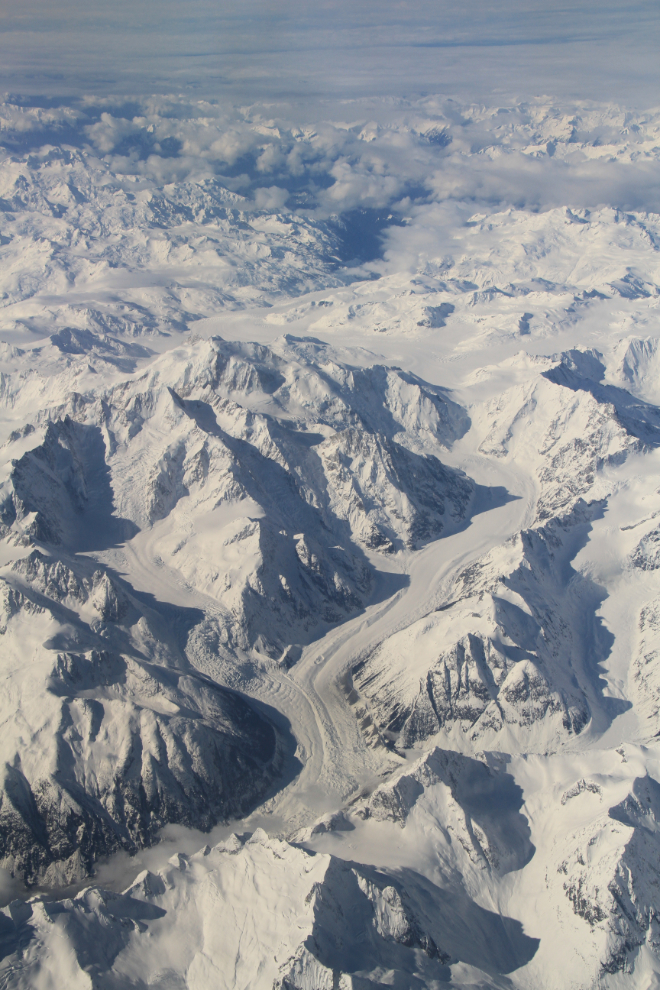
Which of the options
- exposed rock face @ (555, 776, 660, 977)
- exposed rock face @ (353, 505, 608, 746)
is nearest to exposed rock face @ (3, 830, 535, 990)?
exposed rock face @ (555, 776, 660, 977)

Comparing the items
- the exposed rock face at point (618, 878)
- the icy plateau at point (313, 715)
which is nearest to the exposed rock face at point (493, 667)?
the icy plateau at point (313, 715)

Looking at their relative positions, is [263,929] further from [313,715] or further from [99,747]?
[313,715]

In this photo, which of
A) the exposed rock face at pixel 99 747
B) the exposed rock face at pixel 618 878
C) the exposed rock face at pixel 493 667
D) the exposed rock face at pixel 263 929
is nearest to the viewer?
the exposed rock face at pixel 263 929

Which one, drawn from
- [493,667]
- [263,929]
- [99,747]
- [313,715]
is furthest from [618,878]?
[99,747]

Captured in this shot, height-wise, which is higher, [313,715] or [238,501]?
[238,501]

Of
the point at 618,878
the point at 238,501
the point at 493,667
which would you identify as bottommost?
the point at 493,667

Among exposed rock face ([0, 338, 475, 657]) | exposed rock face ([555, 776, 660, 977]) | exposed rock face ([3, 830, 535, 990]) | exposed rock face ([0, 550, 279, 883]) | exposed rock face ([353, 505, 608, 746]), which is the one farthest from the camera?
exposed rock face ([0, 338, 475, 657])

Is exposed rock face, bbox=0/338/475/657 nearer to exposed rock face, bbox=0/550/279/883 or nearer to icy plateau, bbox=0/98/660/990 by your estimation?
icy plateau, bbox=0/98/660/990

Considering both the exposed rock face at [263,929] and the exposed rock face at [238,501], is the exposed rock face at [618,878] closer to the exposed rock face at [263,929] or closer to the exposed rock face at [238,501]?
the exposed rock face at [263,929]

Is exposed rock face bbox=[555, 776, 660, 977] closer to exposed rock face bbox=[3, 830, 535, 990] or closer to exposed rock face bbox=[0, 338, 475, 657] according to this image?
exposed rock face bbox=[3, 830, 535, 990]

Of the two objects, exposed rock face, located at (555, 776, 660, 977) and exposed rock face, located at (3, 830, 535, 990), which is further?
exposed rock face, located at (555, 776, 660, 977)

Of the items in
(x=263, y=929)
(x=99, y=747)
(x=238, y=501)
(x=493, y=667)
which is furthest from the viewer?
(x=238, y=501)

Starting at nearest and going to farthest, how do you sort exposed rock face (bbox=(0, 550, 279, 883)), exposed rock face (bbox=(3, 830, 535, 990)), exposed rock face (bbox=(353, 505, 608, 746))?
exposed rock face (bbox=(3, 830, 535, 990)) → exposed rock face (bbox=(0, 550, 279, 883)) → exposed rock face (bbox=(353, 505, 608, 746))
